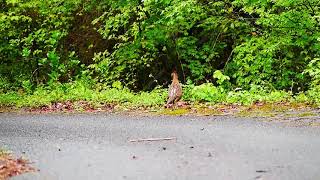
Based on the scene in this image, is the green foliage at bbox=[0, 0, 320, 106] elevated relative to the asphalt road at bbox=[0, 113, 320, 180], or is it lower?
elevated

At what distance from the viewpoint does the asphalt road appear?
639 centimetres

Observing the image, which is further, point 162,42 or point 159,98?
point 162,42

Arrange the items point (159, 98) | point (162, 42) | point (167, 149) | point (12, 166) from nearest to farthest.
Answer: point (12, 166), point (167, 149), point (159, 98), point (162, 42)

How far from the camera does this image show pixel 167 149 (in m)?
7.84

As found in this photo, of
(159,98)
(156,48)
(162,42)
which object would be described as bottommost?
(159,98)

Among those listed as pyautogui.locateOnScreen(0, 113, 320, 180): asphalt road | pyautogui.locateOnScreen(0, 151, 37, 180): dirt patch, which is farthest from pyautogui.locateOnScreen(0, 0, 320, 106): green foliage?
pyautogui.locateOnScreen(0, 151, 37, 180): dirt patch

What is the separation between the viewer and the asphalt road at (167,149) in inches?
252

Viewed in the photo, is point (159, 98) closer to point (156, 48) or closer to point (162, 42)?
point (162, 42)

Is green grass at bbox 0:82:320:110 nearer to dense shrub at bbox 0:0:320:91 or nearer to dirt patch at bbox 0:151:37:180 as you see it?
dense shrub at bbox 0:0:320:91

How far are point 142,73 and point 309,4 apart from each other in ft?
26.4

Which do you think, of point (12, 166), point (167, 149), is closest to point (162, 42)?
point (167, 149)

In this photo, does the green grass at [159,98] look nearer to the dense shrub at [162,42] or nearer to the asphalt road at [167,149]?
the dense shrub at [162,42]

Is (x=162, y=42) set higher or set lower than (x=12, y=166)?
higher

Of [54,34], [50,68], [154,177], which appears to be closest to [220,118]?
[154,177]
